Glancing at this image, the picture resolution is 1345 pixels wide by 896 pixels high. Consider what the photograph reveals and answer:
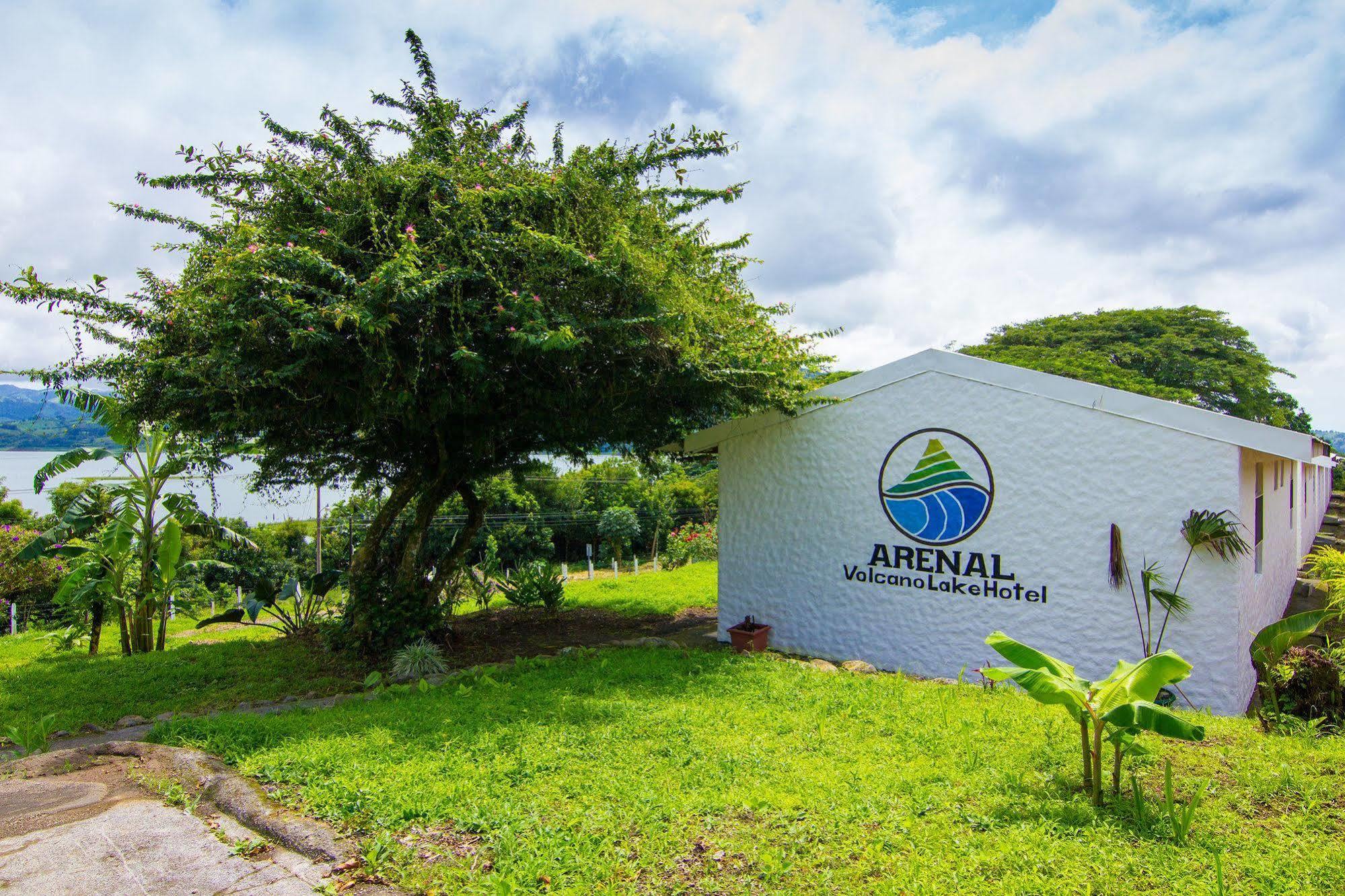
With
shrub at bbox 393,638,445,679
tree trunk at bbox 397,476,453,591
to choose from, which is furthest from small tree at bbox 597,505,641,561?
shrub at bbox 393,638,445,679

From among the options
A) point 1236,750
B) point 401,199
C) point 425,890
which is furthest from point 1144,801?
point 401,199

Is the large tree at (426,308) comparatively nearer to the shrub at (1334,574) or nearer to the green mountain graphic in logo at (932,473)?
the green mountain graphic in logo at (932,473)

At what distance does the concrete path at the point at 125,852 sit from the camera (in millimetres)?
3588

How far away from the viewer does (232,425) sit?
7797 mm

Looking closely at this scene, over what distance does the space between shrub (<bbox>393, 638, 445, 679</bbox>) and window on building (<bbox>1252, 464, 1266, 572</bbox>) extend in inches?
356

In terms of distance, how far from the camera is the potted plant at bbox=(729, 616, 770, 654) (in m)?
9.52

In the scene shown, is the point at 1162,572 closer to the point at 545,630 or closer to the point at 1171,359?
the point at 545,630

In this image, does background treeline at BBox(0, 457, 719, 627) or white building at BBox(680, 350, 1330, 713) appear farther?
background treeline at BBox(0, 457, 719, 627)

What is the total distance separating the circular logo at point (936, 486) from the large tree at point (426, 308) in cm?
150

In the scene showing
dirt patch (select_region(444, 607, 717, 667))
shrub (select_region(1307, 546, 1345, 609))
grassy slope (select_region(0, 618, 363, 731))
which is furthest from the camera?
dirt patch (select_region(444, 607, 717, 667))

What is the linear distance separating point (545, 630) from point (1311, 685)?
8.92 metres

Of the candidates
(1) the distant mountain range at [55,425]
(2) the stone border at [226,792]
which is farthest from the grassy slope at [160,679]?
(1) the distant mountain range at [55,425]

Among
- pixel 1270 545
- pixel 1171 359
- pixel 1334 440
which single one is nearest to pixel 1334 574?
pixel 1270 545

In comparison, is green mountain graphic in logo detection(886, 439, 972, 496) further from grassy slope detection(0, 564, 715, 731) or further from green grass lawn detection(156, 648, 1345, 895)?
grassy slope detection(0, 564, 715, 731)
